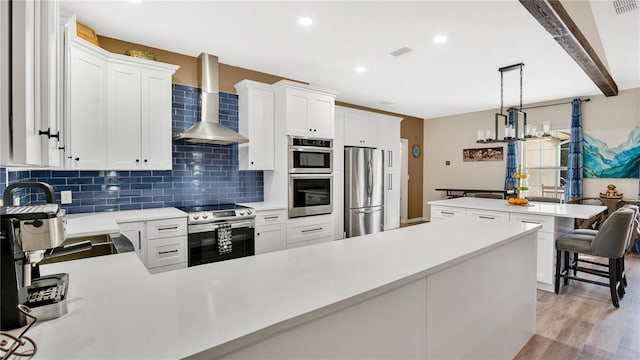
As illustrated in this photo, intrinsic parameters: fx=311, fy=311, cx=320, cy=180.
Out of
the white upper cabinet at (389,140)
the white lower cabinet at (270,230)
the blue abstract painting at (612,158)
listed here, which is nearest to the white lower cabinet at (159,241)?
the white lower cabinet at (270,230)

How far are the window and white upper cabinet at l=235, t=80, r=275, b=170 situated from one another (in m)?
5.36

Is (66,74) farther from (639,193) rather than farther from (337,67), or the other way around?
(639,193)

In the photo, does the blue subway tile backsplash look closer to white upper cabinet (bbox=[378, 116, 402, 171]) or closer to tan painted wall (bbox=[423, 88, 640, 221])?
white upper cabinet (bbox=[378, 116, 402, 171])

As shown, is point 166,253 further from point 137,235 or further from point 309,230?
point 309,230

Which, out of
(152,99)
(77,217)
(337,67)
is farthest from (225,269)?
(337,67)

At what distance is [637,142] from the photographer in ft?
16.9

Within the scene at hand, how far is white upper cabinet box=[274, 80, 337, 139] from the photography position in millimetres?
3906

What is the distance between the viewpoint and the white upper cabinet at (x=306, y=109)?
391 cm

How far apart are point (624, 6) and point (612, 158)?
3744 millimetres

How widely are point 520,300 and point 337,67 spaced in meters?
3.30

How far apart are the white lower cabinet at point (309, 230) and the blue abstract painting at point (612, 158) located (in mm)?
4967

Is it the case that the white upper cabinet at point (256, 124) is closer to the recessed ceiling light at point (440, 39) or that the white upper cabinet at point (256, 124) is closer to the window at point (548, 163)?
the recessed ceiling light at point (440, 39)

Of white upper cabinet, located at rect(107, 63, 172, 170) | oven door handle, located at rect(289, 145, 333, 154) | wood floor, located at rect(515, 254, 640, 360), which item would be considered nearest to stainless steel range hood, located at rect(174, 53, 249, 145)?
white upper cabinet, located at rect(107, 63, 172, 170)

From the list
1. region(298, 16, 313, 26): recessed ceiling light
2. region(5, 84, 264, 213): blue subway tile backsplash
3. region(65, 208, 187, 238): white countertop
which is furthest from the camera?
region(5, 84, 264, 213): blue subway tile backsplash
